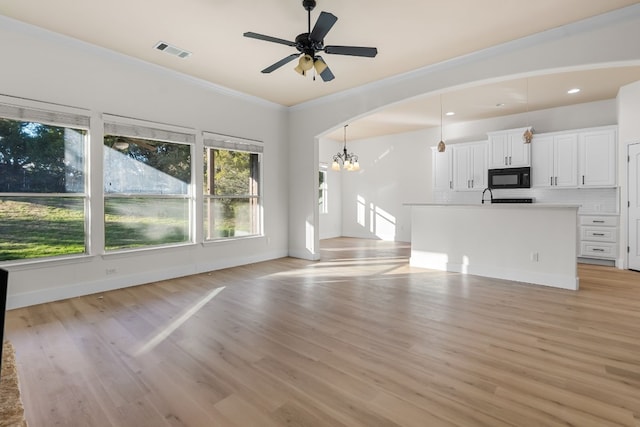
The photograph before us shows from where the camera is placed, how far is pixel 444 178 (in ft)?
25.6

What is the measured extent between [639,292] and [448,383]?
3.86 m

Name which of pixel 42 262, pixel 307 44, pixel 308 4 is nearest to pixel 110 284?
pixel 42 262

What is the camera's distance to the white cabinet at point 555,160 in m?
6.12

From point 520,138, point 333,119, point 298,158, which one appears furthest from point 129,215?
point 520,138

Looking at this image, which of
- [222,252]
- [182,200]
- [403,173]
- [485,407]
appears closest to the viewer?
[485,407]

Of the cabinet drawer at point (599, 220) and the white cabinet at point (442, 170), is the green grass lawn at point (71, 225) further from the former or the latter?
the cabinet drawer at point (599, 220)

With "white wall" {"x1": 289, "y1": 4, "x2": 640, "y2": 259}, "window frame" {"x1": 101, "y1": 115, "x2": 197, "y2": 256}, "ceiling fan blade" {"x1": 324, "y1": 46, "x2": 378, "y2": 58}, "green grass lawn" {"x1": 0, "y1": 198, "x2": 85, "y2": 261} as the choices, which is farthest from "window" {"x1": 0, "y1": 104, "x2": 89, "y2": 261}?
"white wall" {"x1": 289, "y1": 4, "x2": 640, "y2": 259}

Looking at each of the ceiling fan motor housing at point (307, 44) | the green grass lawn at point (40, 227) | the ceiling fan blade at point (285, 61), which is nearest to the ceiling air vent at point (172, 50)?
the ceiling fan blade at point (285, 61)

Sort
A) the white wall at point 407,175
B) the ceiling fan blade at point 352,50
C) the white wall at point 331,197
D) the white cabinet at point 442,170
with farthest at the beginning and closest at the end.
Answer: the white wall at point 331,197 < the white cabinet at point 442,170 < the white wall at point 407,175 < the ceiling fan blade at point 352,50

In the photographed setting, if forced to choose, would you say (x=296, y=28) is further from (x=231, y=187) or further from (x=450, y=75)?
(x=231, y=187)

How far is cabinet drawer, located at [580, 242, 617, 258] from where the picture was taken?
5766 millimetres

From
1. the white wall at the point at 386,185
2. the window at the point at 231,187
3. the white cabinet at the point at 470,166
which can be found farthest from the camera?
the white wall at the point at 386,185

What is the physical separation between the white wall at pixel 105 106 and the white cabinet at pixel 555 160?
5.65m

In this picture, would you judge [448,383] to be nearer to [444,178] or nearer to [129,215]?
[129,215]
